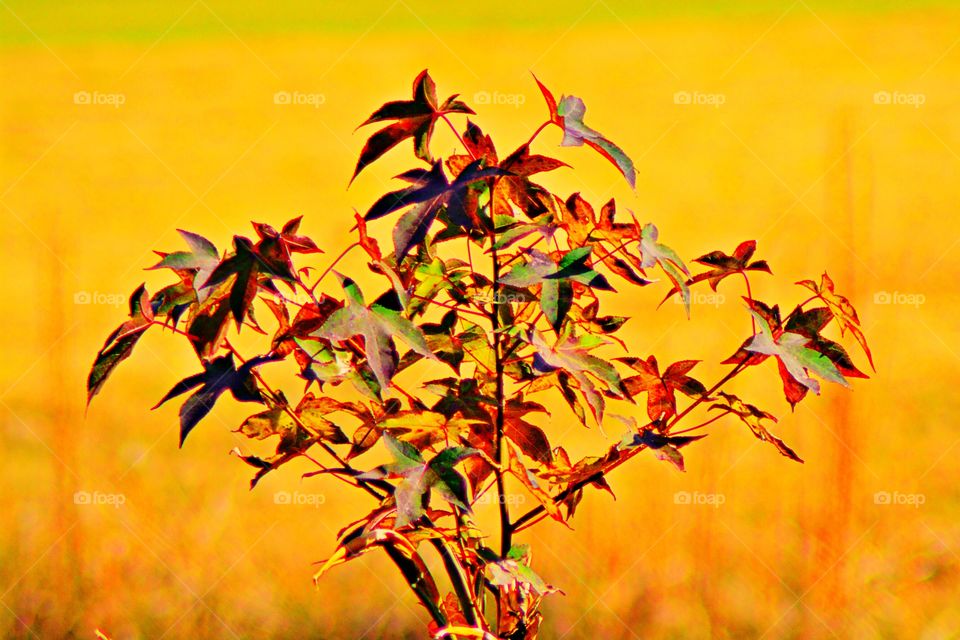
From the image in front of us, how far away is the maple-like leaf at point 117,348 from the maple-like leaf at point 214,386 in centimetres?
8

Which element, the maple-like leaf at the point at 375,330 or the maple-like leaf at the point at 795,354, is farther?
the maple-like leaf at the point at 795,354

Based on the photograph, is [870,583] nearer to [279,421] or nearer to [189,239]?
[279,421]

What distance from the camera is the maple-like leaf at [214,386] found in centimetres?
131

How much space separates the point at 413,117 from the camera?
4.51ft

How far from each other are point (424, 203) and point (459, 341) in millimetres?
260

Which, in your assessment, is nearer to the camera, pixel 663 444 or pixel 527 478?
pixel 527 478

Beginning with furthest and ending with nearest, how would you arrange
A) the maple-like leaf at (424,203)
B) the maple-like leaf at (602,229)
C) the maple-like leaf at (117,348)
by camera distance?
the maple-like leaf at (602,229) < the maple-like leaf at (117,348) < the maple-like leaf at (424,203)

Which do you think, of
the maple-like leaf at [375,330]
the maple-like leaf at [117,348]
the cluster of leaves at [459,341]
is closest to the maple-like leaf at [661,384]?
the cluster of leaves at [459,341]

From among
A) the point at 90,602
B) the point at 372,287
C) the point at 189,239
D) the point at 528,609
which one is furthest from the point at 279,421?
the point at 90,602

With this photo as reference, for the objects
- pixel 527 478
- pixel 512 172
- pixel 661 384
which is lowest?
pixel 527 478

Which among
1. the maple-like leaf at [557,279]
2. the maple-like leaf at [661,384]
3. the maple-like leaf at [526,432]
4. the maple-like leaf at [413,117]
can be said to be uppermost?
the maple-like leaf at [413,117]

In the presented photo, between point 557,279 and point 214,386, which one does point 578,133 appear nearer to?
point 557,279

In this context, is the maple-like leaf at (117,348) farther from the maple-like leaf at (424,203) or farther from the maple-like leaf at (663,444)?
the maple-like leaf at (663,444)

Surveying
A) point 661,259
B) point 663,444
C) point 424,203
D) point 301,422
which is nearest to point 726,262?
point 661,259
